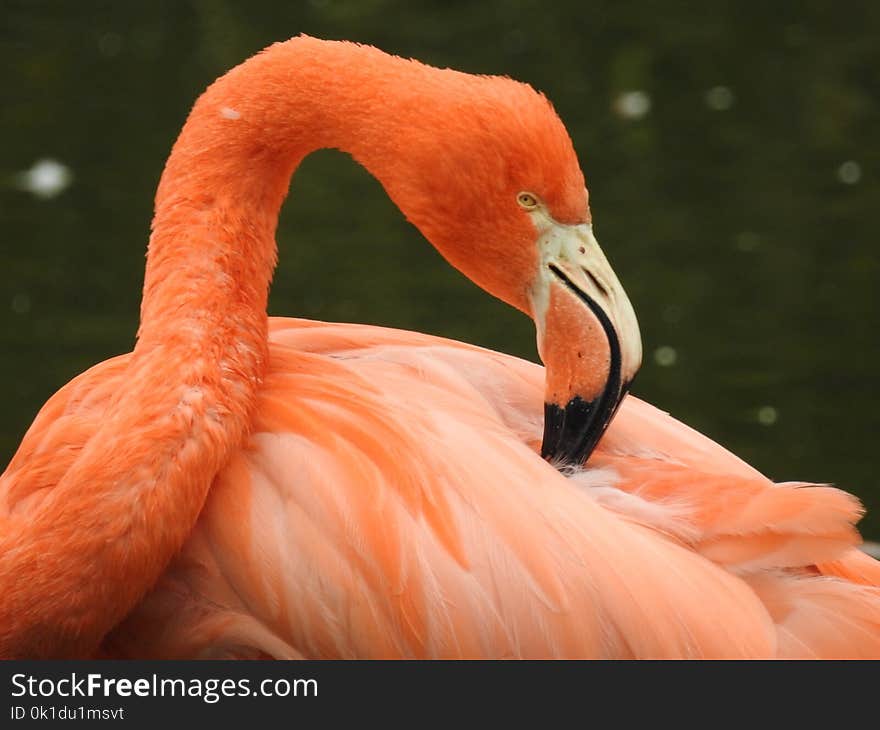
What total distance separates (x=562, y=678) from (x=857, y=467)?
2.64 meters

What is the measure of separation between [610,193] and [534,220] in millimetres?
4081

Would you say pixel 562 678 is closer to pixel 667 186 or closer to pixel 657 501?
pixel 657 501

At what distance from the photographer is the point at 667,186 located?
293 inches

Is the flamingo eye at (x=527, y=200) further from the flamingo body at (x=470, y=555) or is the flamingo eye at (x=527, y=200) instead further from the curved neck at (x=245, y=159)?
the flamingo body at (x=470, y=555)

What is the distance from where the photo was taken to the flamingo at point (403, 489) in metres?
3.15

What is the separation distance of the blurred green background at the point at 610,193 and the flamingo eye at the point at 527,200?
248 cm

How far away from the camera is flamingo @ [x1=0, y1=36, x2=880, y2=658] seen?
315cm

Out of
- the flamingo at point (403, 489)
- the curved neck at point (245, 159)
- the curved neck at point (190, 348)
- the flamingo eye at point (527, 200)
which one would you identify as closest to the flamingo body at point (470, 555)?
the flamingo at point (403, 489)

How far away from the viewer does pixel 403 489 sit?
3217mm

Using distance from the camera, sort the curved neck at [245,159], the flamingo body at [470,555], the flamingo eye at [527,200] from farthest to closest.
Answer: the curved neck at [245,159] < the flamingo eye at [527,200] < the flamingo body at [470,555]

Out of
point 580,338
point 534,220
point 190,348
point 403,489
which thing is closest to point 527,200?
point 534,220

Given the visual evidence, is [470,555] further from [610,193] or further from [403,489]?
[610,193]

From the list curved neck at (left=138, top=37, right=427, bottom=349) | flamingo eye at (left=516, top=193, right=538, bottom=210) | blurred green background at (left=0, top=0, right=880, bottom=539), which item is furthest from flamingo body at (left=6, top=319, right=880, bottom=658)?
blurred green background at (left=0, top=0, right=880, bottom=539)

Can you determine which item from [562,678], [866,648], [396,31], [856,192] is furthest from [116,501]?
[396,31]
